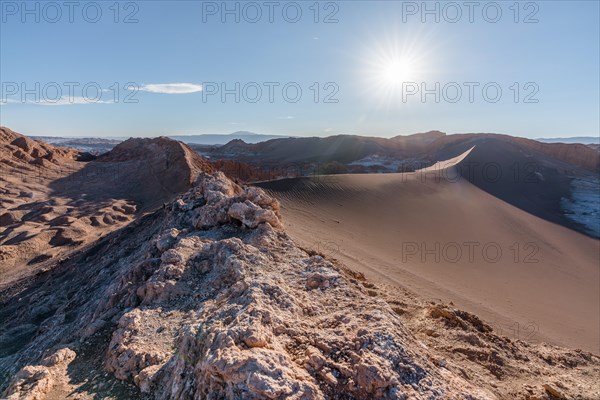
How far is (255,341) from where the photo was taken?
8.05ft

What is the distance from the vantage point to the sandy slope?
7.78 m

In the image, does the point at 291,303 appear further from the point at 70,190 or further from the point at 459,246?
the point at 70,190

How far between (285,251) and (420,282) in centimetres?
466

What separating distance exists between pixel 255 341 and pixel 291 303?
73 cm

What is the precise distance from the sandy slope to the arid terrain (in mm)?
77

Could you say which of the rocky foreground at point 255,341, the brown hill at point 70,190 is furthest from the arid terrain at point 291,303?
the brown hill at point 70,190

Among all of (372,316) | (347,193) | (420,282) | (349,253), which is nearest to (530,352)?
(372,316)

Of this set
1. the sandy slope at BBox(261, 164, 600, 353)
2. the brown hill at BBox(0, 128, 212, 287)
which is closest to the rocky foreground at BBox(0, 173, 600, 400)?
the sandy slope at BBox(261, 164, 600, 353)

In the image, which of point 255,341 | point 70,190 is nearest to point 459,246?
point 255,341

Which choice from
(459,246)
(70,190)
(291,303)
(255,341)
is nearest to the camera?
(255,341)

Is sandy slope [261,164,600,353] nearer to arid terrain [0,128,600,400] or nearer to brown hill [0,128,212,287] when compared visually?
arid terrain [0,128,600,400]

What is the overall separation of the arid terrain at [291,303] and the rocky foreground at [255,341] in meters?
0.01

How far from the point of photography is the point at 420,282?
810 centimetres

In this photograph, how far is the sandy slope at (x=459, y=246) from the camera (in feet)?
25.5
